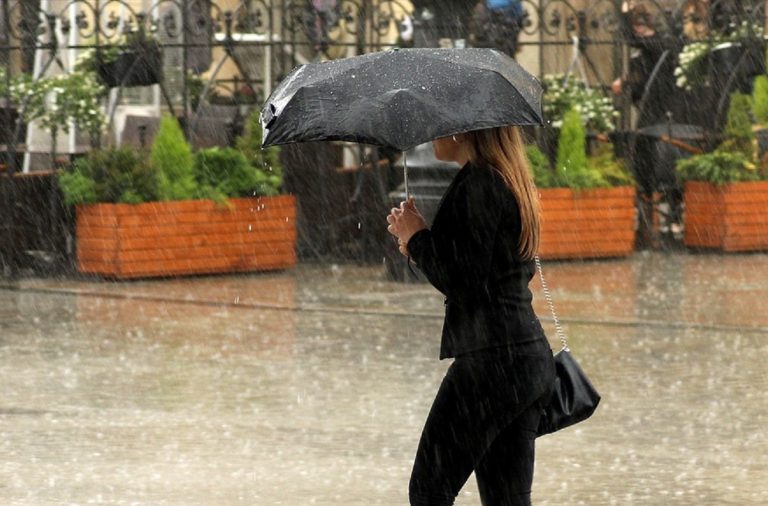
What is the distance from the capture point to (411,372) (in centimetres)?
970

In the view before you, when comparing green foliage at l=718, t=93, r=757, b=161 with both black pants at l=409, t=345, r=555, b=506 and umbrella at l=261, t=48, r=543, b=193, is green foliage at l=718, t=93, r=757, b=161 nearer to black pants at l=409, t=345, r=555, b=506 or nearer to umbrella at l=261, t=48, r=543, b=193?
umbrella at l=261, t=48, r=543, b=193

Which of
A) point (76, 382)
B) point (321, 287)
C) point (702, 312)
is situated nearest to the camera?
point (76, 382)

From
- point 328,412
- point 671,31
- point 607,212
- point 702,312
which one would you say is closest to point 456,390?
point 328,412

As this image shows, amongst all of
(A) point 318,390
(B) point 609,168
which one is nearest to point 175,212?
(B) point 609,168

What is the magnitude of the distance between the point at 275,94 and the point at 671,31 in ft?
40.0

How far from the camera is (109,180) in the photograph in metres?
14.0

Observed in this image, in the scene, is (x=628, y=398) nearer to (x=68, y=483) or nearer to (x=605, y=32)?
(x=68, y=483)

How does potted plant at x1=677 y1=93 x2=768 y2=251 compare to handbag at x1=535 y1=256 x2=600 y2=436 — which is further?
potted plant at x1=677 y1=93 x2=768 y2=251

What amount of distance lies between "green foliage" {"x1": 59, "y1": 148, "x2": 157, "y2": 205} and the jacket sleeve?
9379 millimetres

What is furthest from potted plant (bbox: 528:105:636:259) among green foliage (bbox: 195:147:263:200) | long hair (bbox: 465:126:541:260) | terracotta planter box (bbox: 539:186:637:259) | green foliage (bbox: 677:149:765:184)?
long hair (bbox: 465:126:541:260)

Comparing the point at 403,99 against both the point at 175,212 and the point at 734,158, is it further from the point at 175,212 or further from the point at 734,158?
the point at 734,158

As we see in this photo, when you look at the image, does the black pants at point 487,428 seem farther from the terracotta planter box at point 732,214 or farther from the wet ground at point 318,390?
the terracotta planter box at point 732,214

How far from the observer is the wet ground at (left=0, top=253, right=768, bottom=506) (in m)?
6.96

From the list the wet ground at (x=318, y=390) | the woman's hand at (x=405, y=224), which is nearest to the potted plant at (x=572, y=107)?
the wet ground at (x=318, y=390)
